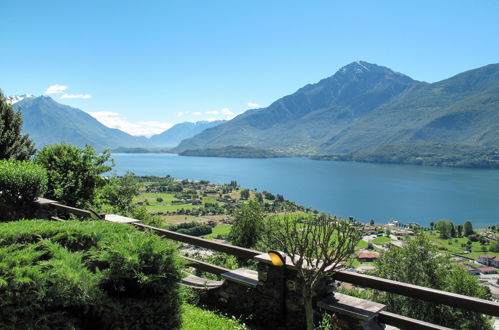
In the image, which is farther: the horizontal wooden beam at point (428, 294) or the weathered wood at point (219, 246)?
the weathered wood at point (219, 246)

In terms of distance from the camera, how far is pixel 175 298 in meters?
3.21

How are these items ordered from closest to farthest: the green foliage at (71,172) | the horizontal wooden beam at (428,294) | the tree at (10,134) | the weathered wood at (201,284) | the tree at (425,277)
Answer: the horizontal wooden beam at (428,294) → the weathered wood at (201,284) → the green foliage at (71,172) → the tree at (425,277) → the tree at (10,134)

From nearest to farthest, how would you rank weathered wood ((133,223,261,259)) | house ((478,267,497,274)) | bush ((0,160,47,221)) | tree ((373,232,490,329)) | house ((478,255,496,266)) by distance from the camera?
weathered wood ((133,223,261,259)), bush ((0,160,47,221)), tree ((373,232,490,329)), house ((478,267,497,274)), house ((478,255,496,266))

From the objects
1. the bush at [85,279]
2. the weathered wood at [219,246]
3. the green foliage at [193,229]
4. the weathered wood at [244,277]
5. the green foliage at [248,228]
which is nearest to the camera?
the bush at [85,279]

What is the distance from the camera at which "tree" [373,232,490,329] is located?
13.0 m

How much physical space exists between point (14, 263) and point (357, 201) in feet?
306

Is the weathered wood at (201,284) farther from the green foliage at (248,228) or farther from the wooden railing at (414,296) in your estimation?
the green foliage at (248,228)

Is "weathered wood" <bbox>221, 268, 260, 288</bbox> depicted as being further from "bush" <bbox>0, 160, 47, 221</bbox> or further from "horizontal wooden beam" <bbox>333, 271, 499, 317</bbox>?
"bush" <bbox>0, 160, 47, 221</bbox>

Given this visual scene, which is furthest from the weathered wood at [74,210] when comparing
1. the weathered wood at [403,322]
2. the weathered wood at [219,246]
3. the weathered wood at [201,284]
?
the weathered wood at [403,322]

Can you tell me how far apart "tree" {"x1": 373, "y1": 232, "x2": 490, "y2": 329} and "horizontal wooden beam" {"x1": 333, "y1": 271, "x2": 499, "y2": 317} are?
11.3 metres

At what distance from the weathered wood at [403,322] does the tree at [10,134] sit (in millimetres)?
14602

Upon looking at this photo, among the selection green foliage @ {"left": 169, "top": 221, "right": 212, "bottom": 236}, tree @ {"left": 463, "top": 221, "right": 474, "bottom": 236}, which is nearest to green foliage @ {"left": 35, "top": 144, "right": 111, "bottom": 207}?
green foliage @ {"left": 169, "top": 221, "right": 212, "bottom": 236}

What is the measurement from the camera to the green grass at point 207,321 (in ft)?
13.7

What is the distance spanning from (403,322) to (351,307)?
20.4 inches
